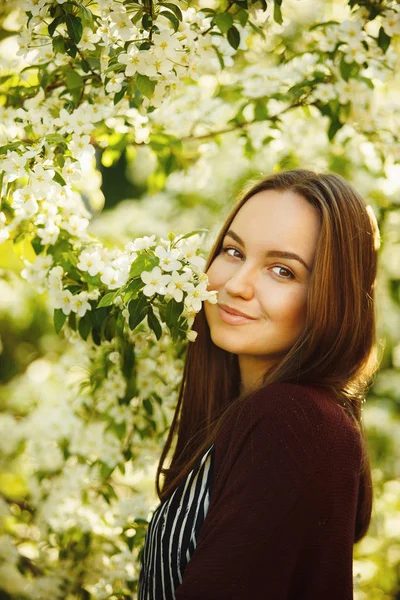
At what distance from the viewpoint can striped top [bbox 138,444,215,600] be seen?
4.99 feet

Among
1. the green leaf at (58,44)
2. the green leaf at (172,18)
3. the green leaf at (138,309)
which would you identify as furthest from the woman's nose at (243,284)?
the green leaf at (58,44)

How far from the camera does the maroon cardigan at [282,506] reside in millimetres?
1321

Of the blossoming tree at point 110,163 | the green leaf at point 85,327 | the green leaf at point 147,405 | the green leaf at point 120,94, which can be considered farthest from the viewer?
the green leaf at point 147,405

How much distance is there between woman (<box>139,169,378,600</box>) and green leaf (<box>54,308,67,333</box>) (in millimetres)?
376

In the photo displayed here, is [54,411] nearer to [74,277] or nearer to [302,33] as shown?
[74,277]

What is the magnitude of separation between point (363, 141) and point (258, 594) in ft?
6.40

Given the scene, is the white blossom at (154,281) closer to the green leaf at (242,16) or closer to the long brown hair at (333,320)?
the long brown hair at (333,320)

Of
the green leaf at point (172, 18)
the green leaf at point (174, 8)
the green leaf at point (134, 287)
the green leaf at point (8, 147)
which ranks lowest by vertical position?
the green leaf at point (134, 287)

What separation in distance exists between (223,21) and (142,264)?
0.72 m

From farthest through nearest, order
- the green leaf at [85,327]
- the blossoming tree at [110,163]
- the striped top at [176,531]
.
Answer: the green leaf at [85,327] → the blossoming tree at [110,163] → the striped top at [176,531]

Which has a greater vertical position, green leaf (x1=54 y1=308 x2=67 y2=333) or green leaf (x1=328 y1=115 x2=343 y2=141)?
green leaf (x1=328 y1=115 x2=343 y2=141)

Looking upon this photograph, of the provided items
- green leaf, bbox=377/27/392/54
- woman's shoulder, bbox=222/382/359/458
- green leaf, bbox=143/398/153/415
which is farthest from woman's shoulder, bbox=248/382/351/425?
green leaf, bbox=377/27/392/54

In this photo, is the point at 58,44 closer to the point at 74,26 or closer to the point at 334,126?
the point at 74,26

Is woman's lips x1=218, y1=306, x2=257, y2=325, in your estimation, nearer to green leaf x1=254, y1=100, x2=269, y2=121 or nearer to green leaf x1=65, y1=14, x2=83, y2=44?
green leaf x1=65, y1=14, x2=83, y2=44
